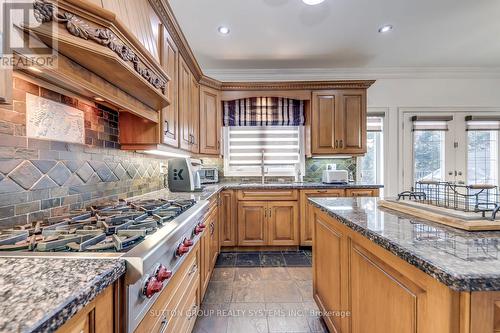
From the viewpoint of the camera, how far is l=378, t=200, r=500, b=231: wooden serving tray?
32.9 inches

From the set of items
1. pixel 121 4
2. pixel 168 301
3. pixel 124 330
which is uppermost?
pixel 121 4

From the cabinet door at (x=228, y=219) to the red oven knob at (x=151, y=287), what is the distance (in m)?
2.25

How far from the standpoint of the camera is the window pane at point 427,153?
368 centimetres

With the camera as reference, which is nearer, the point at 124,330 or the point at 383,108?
the point at 124,330

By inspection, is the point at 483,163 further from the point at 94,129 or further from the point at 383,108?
the point at 94,129

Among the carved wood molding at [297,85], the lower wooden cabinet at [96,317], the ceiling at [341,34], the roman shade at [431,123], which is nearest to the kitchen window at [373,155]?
the roman shade at [431,123]

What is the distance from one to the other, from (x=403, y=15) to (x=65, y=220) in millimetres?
3331

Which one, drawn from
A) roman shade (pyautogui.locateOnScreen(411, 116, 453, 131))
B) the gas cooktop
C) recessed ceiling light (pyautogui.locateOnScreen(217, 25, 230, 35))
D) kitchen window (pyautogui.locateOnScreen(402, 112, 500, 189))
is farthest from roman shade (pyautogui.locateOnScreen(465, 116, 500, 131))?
the gas cooktop

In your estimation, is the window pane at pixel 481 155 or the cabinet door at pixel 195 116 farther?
the window pane at pixel 481 155

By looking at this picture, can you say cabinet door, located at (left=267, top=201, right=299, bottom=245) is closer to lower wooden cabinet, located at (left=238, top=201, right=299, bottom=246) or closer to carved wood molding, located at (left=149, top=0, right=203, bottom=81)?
lower wooden cabinet, located at (left=238, top=201, right=299, bottom=246)

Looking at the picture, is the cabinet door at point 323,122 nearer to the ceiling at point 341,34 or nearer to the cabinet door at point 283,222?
the ceiling at point 341,34

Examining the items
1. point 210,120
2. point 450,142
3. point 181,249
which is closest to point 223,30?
point 210,120

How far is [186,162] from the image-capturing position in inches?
88.1

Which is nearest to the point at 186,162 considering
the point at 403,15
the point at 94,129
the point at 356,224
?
the point at 94,129
